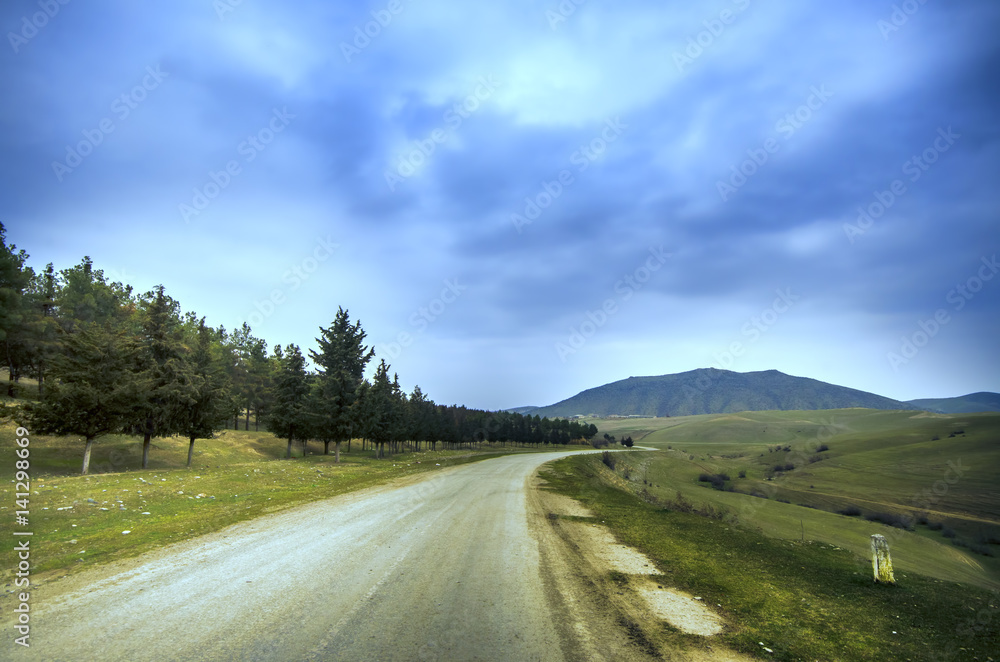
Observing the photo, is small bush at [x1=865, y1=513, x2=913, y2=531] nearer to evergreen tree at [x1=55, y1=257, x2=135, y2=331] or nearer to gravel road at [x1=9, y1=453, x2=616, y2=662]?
gravel road at [x1=9, y1=453, x2=616, y2=662]

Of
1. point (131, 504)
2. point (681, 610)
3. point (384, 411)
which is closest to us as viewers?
point (681, 610)

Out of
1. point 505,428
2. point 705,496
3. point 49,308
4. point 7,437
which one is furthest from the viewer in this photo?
point 505,428

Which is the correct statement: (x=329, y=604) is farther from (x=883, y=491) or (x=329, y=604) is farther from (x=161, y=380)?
(x=883, y=491)

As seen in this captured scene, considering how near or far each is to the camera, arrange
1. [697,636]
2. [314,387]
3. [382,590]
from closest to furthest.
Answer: [697,636]
[382,590]
[314,387]

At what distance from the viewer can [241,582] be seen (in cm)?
699

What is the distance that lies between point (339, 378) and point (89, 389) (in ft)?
52.8

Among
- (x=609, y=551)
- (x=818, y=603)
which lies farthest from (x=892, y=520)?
(x=818, y=603)

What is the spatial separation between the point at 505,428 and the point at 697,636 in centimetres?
11418

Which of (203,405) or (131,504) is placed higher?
(203,405)

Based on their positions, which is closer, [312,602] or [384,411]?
[312,602]

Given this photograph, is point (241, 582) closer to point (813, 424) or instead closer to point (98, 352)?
point (98, 352)

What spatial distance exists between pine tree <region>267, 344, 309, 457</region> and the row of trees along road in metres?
0.13

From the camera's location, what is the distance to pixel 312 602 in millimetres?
6227

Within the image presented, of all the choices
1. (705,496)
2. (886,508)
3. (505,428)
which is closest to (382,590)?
(705,496)
